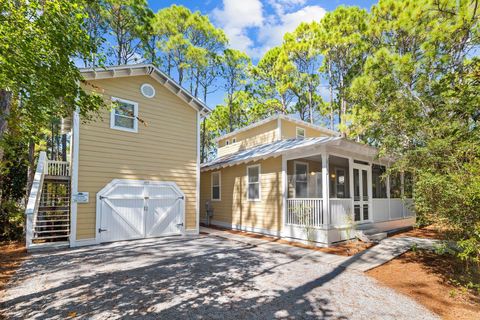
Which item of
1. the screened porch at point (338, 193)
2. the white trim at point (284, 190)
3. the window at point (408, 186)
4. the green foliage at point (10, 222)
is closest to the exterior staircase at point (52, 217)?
the green foliage at point (10, 222)

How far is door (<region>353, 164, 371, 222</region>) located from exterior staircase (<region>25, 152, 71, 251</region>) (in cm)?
966

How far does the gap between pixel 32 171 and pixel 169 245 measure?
6228 millimetres

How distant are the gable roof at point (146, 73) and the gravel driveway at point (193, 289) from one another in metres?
5.45

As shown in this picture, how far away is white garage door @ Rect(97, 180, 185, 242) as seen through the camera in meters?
7.97

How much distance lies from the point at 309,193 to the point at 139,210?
5947mm

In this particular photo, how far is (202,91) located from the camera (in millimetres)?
21641

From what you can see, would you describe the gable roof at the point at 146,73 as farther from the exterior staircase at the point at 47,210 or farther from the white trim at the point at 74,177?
the exterior staircase at the point at 47,210

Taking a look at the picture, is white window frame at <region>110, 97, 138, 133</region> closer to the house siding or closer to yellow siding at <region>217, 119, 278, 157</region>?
yellow siding at <region>217, 119, 278, 157</region>

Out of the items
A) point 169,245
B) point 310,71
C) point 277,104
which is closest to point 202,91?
point 277,104

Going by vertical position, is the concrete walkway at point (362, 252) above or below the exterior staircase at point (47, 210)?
→ below

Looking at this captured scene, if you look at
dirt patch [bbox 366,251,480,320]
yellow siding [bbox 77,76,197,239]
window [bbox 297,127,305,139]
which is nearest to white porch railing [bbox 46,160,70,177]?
yellow siding [bbox 77,76,197,239]

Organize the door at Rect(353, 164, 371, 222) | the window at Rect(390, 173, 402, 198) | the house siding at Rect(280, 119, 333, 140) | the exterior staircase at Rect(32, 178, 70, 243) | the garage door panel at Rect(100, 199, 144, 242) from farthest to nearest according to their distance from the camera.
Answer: the house siding at Rect(280, 119, 333, 140) < the window at Rect(390, 173, 402, 198) < the door at Rect(353, 164, 371, 222) < the garage door panel at Rect(100, 199, 144, 242) < the exterior staircase at Rect(32, 178, 70, 243)

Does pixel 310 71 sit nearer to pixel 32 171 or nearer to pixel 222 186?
pixel 222 186

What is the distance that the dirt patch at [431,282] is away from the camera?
12.4 ft
